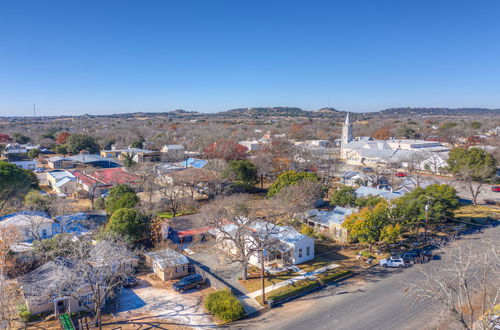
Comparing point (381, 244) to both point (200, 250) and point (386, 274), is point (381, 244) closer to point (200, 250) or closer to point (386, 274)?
point (386, 274)

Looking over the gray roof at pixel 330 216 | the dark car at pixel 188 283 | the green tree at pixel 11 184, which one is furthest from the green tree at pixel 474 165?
the green tree at pixel 11 184

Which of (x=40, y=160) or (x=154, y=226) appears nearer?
(x=154, y=226)

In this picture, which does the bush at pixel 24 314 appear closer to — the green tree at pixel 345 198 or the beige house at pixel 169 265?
→ the beige house at pixel 169 265

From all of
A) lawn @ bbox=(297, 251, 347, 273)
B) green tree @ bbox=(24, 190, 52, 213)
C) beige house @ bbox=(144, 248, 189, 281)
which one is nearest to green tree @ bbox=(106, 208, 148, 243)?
beige house @ bbox=(144, 248, 189, 281)

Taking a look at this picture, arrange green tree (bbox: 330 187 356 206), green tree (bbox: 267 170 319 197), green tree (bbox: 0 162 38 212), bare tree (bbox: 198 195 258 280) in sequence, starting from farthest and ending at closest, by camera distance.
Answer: green tree (bbox: 267 170 319 197)
green tree (bbox: 0 162 38 212)
green tree (bbox: 330 187 356 206)
bare tree (bbox: 198 195 258 280)

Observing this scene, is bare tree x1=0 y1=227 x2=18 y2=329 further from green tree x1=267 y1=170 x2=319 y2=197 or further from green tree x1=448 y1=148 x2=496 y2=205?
green tree x1=448 y1=148 x2=496 y2=205

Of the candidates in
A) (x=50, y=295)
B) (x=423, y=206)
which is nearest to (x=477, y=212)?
(x=423, y=206)

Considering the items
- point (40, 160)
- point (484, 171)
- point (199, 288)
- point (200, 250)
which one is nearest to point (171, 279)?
point (199, 288)
